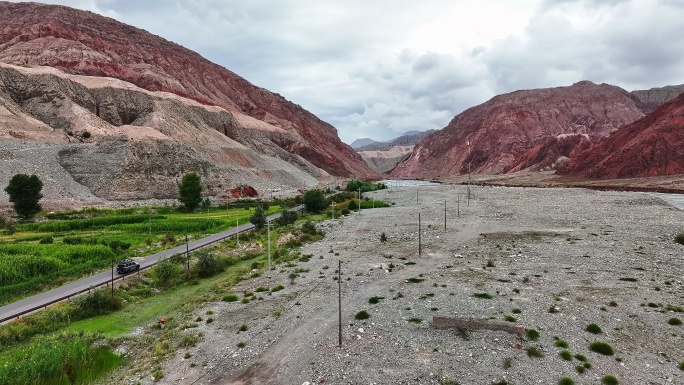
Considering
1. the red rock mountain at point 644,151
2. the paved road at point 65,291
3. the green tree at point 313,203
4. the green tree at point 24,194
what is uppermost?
the red rock mountain at point 644,151

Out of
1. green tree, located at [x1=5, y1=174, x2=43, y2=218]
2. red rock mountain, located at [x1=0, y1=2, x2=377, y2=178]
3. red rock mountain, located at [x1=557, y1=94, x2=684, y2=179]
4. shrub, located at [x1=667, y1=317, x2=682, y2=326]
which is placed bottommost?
shrub, located at [x1=667, y1=317, x2=682, y2=326]

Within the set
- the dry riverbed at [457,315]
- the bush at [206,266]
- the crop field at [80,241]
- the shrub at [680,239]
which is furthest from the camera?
the shrub at [680,239]

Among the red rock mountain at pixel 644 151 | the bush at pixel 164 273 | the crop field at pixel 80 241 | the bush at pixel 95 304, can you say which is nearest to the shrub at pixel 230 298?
the bush at pixel 95 304

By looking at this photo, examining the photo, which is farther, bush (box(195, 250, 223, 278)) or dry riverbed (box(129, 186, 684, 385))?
bush (box(195, 250, 223, 278))

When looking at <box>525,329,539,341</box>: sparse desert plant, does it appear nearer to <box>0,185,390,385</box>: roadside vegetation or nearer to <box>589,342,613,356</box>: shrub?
<box>589,342,613,356</box>: shrub

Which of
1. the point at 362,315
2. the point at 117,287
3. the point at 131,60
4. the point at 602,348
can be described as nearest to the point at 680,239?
the point at 602,348

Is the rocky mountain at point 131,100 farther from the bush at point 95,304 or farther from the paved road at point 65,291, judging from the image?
the bush at point 95,304

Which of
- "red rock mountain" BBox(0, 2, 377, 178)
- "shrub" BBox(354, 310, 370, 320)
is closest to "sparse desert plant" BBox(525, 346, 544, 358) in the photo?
"shrub" BBox(354, 310, 370, 320)

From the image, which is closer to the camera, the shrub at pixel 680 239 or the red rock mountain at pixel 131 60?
the shrub at pixel 680 239
